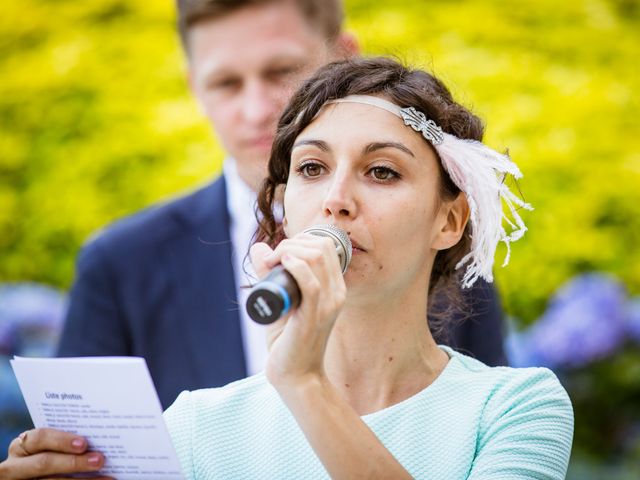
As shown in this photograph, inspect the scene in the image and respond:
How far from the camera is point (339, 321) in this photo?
2.42m

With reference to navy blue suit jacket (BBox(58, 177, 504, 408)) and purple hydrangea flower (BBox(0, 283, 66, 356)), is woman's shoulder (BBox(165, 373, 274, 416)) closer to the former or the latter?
navy blue suit jacket (BBox(58, 177, 504, 408))

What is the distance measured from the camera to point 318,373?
2.03 metres

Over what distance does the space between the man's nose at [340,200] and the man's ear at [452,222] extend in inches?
12.5

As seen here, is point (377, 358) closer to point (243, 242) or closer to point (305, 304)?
point (305, 304)

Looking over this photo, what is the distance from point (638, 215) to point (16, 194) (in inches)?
140

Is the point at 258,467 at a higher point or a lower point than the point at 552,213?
higher

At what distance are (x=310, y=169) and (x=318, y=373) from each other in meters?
0.55

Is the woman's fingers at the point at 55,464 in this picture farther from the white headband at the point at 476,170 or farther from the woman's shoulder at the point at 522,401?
the white headband at the point at 476,170

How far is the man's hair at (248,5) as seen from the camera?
152 inches

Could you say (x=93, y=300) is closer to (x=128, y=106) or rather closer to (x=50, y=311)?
(x=50, y=311)

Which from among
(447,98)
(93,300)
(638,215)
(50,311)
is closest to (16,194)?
(50,311)

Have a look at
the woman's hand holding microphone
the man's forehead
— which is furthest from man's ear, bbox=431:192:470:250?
the man's forehead

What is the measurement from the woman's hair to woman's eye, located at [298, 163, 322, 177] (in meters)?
0.15

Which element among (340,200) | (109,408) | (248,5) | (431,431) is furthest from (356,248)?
(248,5)
